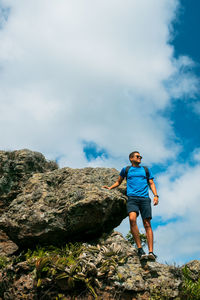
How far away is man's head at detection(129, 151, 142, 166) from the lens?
29.9ft

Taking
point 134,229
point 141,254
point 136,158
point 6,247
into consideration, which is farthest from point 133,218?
point 6,247

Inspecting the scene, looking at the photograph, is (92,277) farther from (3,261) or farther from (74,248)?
(3,261)

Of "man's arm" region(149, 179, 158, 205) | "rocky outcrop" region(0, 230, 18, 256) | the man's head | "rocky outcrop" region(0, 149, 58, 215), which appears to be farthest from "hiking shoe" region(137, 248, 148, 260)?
"rocky outcrop" region(0, 149, 58, 215)

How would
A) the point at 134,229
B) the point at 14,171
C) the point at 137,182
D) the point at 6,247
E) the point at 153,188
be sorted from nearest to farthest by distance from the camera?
the point at 134,229 < the point at 137,182 < the point at 153,188 < the point at 6,247 < the point at 14,171

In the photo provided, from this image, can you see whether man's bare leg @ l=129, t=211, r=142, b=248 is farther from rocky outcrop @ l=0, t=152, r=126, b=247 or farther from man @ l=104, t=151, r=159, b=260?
rocky outcrop @ l=0, t=152, r=126, b=247

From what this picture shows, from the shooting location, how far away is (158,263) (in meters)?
7.70

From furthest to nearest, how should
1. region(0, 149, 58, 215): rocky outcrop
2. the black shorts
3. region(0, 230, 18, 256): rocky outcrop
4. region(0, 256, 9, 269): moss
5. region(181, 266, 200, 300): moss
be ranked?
region(0, 149, 58, 215): rocky outcrop
region(0, 230, 18, 256): rocky outcrop
region(0, 256, 9, 269): moss
the black shorts
region(181, 266, 200, 300): moss

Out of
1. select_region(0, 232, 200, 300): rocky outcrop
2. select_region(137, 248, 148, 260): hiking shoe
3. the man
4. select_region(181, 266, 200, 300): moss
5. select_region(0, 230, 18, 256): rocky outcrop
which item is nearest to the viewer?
select_region(0, 232, 200, 300): rocky outcrop

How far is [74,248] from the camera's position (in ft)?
26.7

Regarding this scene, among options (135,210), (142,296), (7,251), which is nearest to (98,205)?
(135,210)

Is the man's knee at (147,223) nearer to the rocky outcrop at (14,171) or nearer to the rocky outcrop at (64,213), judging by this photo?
the rocky outcrop at (64,213)

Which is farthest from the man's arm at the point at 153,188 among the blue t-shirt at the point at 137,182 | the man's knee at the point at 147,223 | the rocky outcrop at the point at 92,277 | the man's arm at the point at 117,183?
the rocky outcrop at the point at 92,277

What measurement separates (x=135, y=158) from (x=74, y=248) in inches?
131

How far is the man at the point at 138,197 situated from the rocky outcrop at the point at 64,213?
0.59 metres
